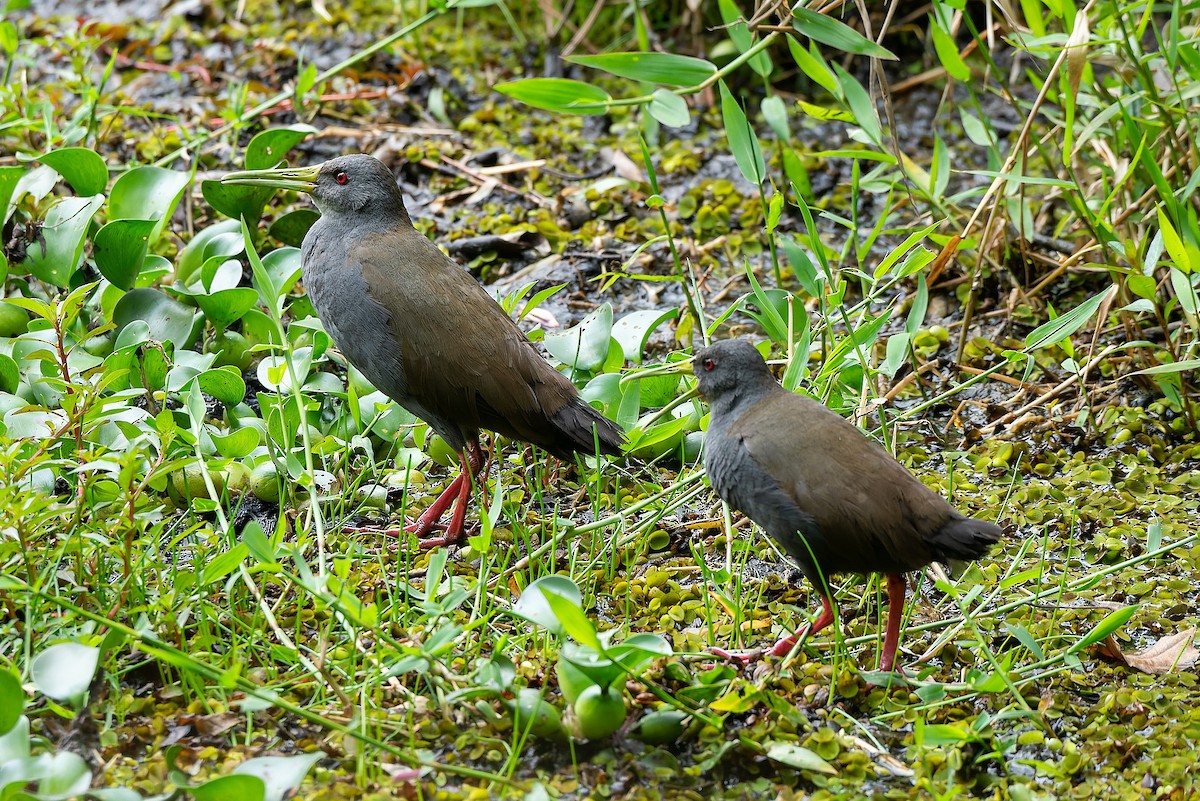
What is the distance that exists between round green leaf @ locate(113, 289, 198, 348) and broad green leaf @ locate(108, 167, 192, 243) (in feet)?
1.05

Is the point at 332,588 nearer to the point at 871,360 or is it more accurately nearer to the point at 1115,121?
the point at 871,360

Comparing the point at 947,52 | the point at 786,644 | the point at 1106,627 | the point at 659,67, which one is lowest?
the point at 786,644

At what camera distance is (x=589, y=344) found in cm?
439

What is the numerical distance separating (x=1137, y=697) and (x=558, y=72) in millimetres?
4507

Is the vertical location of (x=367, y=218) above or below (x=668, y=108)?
below

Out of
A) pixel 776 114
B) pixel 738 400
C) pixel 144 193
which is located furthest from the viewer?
pixel 776 114

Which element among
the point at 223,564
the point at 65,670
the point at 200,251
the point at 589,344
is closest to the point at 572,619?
the point at 223,564

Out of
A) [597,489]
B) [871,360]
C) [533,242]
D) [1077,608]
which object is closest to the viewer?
[1077,608]

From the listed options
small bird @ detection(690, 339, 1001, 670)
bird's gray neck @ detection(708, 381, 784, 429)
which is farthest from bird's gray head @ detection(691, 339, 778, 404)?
small bird @ detection(690, 339, 1001, 670)

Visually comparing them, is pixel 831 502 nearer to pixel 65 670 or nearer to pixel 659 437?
pixel 659 437

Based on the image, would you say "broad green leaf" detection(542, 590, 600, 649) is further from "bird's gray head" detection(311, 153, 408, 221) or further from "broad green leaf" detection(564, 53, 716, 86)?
"bird's gray head" detection(311, 153, 408, 221)

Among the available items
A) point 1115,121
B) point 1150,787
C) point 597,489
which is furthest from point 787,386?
point 1115,121

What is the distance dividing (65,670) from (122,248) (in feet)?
7.16

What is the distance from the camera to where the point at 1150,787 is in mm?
2918
